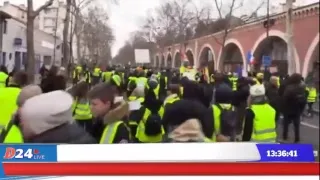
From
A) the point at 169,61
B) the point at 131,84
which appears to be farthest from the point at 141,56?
the point at 131,84

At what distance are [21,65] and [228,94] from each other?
113 centimetres

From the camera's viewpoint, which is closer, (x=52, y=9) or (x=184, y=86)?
(x=52, y=9)

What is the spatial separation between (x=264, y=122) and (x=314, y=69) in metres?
1.16

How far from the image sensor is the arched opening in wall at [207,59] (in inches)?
99.7

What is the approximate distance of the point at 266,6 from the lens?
2311 mm

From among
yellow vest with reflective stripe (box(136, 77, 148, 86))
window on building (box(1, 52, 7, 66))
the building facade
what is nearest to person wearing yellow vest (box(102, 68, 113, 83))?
the building facade

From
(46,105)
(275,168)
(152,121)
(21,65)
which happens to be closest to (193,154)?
(275,168)

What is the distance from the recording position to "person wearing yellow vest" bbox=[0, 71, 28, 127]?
2352 millimetres

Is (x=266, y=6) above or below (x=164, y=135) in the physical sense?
above

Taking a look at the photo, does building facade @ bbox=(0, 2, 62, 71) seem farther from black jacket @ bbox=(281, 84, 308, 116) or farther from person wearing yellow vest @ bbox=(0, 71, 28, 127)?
black jacket @ bbox=(281, 84, 308, 116)

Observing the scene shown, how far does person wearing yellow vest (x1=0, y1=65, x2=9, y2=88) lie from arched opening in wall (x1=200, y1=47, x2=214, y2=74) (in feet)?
2.85

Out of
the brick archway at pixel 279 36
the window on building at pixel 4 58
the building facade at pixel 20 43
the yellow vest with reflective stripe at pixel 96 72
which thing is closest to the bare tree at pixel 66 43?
the building facade at pixel 20 43

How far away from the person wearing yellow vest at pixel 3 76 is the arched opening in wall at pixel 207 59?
34.2 inches

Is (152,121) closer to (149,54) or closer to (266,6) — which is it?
(149,54)
